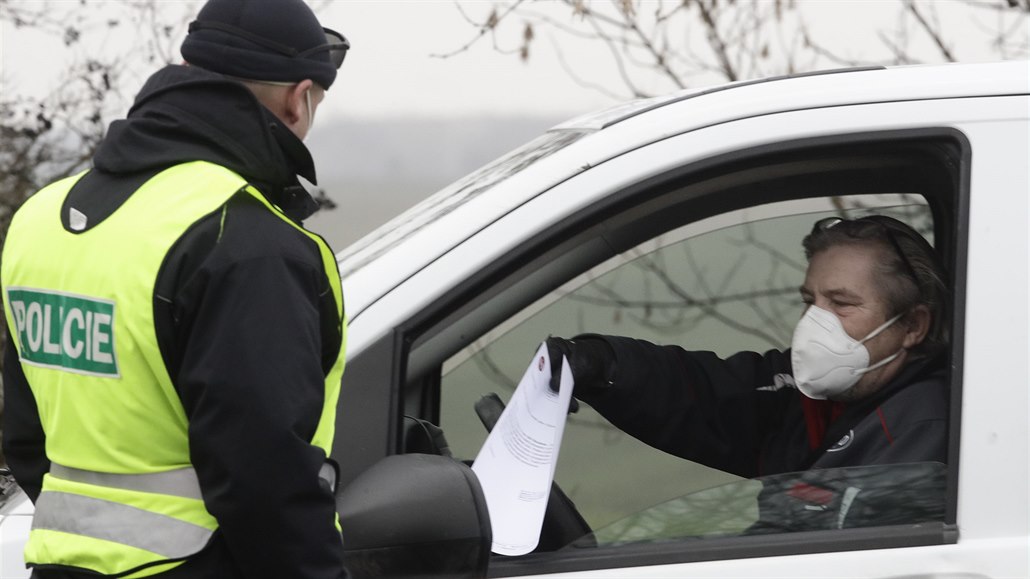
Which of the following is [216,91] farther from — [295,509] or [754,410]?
[754,410]

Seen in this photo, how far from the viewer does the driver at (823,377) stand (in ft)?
7.16

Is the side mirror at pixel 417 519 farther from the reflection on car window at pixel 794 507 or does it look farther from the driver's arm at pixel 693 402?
the driver's arm at pixel 693 402

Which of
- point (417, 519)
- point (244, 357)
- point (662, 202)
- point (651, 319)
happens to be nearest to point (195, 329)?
point (244, 357)

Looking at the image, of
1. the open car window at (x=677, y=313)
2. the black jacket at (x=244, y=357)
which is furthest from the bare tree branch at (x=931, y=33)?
the black jacket at (x=244, y=357)

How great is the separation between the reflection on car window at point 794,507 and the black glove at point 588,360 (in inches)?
21.8

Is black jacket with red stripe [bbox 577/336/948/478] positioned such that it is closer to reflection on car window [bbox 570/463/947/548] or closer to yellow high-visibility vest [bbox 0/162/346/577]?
reflection on car window [bbox 570/463/947/548]

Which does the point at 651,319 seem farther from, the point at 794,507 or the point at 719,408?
the point at 794,507

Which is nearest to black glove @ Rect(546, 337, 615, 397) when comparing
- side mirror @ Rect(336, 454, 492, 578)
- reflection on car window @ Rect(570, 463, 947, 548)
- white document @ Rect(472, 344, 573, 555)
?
white document @ Rect(472, 344, 573, 555)

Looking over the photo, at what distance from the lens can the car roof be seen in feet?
6.15

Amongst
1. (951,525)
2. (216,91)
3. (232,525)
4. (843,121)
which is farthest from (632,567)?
(216,91)

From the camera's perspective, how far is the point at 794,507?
1932 mm

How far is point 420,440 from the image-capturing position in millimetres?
2242

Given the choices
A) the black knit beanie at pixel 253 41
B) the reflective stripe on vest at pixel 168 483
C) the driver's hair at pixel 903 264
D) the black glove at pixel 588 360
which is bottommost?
the reflective stripe on vest at pixel 168 483

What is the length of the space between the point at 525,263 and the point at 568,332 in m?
0.86
